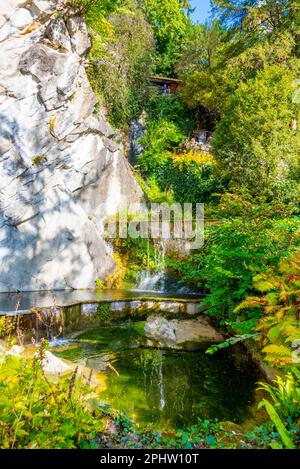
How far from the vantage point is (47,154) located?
34.1 ft

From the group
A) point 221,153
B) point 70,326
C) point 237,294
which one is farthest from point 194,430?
point 221,153

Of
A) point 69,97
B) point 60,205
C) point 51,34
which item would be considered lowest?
point 60,205

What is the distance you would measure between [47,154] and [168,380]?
25.9ft

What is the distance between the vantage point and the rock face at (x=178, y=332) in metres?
6.41

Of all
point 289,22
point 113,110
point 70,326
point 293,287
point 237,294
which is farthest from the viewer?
point 113,110

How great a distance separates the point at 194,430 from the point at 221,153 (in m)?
11.3

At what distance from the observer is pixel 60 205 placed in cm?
1072

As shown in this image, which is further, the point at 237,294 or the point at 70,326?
the point at 70,326

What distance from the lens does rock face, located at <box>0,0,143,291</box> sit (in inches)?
384

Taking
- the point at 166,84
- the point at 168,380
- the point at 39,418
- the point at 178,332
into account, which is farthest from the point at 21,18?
the point at 166,84

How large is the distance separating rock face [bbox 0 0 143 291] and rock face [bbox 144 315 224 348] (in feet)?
14.3

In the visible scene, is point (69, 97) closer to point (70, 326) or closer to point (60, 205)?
point (60, 205)

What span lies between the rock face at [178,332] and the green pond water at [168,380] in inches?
11.7

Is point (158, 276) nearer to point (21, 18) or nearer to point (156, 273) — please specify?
point (156, 273)
